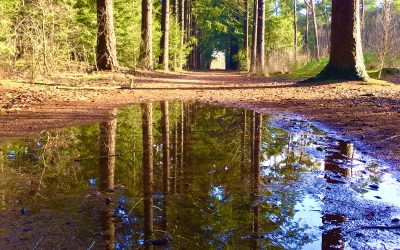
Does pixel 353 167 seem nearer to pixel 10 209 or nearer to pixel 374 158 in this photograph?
pixel 374 158

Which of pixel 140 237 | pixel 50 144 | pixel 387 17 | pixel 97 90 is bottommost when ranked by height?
pixel 140 237

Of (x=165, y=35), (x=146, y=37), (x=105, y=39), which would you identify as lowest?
(x=105, y=39)

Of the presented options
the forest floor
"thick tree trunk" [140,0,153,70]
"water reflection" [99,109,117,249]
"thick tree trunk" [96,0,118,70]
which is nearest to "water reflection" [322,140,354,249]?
the forest floor

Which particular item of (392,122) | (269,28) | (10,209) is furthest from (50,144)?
(269,28)

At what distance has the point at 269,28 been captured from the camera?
39781mm

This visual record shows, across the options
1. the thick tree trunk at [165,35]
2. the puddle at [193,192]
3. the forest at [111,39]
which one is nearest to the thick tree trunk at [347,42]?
the forest at [111,39]

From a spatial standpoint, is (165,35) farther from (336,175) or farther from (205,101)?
(336,175)

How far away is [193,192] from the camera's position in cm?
332

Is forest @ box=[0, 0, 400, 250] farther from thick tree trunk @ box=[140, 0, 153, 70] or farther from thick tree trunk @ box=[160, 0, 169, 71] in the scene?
thick tree trunk @ box=[160, 0, 169, 71]

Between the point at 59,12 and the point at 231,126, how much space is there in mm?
8708

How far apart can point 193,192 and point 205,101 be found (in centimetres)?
694

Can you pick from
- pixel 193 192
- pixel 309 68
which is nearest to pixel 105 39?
pixel 309 68

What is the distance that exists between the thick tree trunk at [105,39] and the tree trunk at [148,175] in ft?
27.2

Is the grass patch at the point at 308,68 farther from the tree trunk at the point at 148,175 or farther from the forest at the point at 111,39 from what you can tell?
the tree trunk at the point at 148,175
